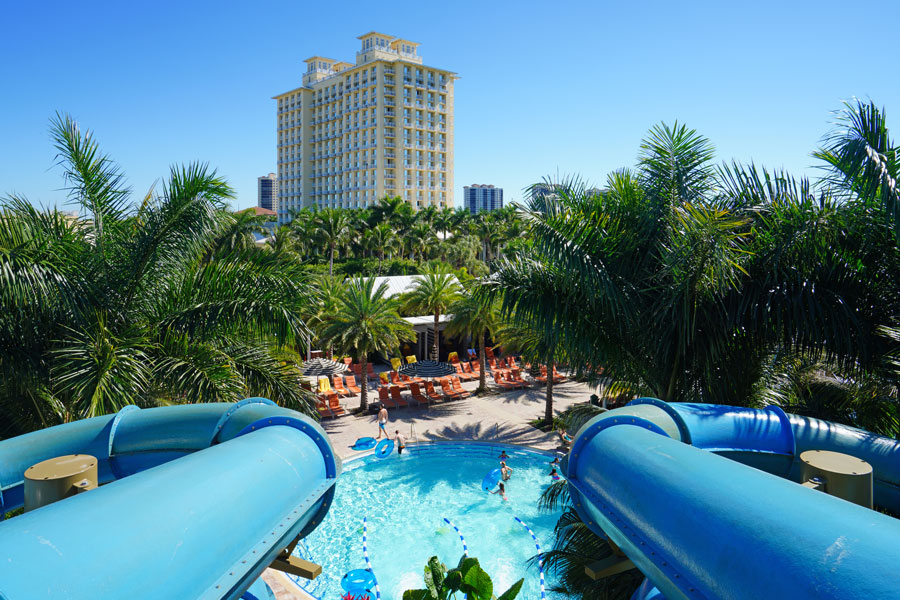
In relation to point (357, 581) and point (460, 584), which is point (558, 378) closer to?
point (357, 581)

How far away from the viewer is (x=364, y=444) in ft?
52.3

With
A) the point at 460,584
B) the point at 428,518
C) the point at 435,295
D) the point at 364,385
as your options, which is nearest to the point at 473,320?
the point at 435,295

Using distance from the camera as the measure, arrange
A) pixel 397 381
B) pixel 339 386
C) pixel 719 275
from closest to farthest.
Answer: pixel 719 275 < pixel 397 381 < pixel 339 386

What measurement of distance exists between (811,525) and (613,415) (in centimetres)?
148

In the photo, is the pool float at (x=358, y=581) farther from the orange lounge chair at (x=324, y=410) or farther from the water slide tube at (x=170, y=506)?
the orange lounge chair at (x=324, y=410)

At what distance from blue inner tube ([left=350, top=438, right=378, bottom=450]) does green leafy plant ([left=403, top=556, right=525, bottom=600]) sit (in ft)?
41.0

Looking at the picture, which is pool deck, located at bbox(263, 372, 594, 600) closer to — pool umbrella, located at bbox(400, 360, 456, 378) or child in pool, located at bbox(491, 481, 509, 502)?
pool umbrella, located at bbox(400, 360, 456, 378)

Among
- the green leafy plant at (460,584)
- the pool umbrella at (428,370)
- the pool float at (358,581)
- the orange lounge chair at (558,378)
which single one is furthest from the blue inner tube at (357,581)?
the orange lounge chair at (558,378)

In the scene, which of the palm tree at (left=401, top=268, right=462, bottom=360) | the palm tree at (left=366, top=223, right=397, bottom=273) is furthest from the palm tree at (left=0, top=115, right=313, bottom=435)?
the palm tree at (left=366, top=223, right=397, bottom=273)

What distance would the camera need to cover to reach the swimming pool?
10.5 m

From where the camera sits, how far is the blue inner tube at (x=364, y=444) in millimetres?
15831

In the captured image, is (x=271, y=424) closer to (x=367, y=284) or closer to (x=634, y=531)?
(x=634, y=531)

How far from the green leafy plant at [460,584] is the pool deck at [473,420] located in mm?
11889

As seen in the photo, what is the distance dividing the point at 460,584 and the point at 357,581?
271 inches
